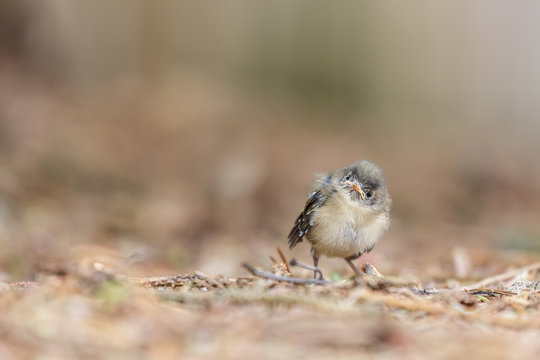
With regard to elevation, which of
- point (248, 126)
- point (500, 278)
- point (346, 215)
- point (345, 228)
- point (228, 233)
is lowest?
point (500, 278)

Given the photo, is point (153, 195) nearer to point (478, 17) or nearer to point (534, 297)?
point (534, 297)

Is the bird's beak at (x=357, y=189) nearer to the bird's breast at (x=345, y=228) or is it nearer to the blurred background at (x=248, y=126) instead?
the bird's breast at (x=345, y=228)

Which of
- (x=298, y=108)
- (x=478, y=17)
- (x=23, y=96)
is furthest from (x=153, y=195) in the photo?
(x=478, y=17)

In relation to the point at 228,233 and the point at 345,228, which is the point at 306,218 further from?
the point at 228,233

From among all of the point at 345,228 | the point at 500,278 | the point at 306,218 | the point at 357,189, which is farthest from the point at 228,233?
the point at 500,278

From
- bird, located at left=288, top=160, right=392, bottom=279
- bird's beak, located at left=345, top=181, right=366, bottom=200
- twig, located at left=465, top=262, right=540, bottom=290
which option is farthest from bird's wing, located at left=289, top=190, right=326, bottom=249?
twig, located at left=465, top=262, right=540, bottom=290

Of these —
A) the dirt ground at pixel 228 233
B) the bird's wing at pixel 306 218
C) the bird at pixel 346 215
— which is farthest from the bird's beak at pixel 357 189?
the dirt ground at pixel 228 233

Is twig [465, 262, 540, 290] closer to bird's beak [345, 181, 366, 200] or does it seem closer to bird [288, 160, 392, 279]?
bird [288, 160, 392, 279]
